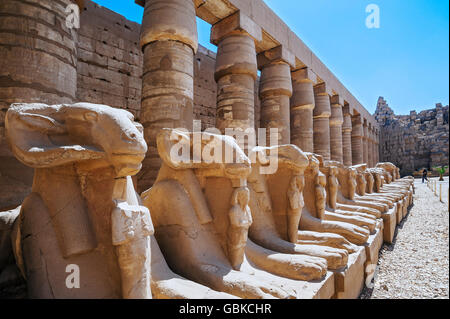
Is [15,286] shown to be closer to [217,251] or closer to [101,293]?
[101,293]

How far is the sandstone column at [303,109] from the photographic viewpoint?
8594mm

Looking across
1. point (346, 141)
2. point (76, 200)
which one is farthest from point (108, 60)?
point (346, 141)

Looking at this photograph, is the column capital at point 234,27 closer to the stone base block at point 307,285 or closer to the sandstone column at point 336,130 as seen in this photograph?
the stone base block at point 307,285

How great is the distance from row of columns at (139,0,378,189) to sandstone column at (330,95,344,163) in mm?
1679

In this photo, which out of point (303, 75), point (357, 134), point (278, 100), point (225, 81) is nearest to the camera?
point (225, 81)

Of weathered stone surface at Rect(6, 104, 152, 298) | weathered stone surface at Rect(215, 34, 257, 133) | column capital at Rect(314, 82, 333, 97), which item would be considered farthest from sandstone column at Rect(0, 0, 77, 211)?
column capital at Rect(314, 82, 333, 97)

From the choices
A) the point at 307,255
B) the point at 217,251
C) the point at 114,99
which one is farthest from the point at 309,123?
the point at 217,251

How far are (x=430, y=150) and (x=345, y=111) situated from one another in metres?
15.6

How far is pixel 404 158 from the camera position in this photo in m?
24.6

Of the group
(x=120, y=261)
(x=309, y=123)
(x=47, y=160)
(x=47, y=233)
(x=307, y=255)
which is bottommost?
(x=307, y=255)

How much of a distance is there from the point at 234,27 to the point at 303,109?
417cm

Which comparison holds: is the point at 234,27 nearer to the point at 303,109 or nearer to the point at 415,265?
the point at 303,109

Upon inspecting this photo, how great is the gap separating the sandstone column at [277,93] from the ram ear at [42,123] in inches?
247

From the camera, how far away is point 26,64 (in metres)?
3.08
